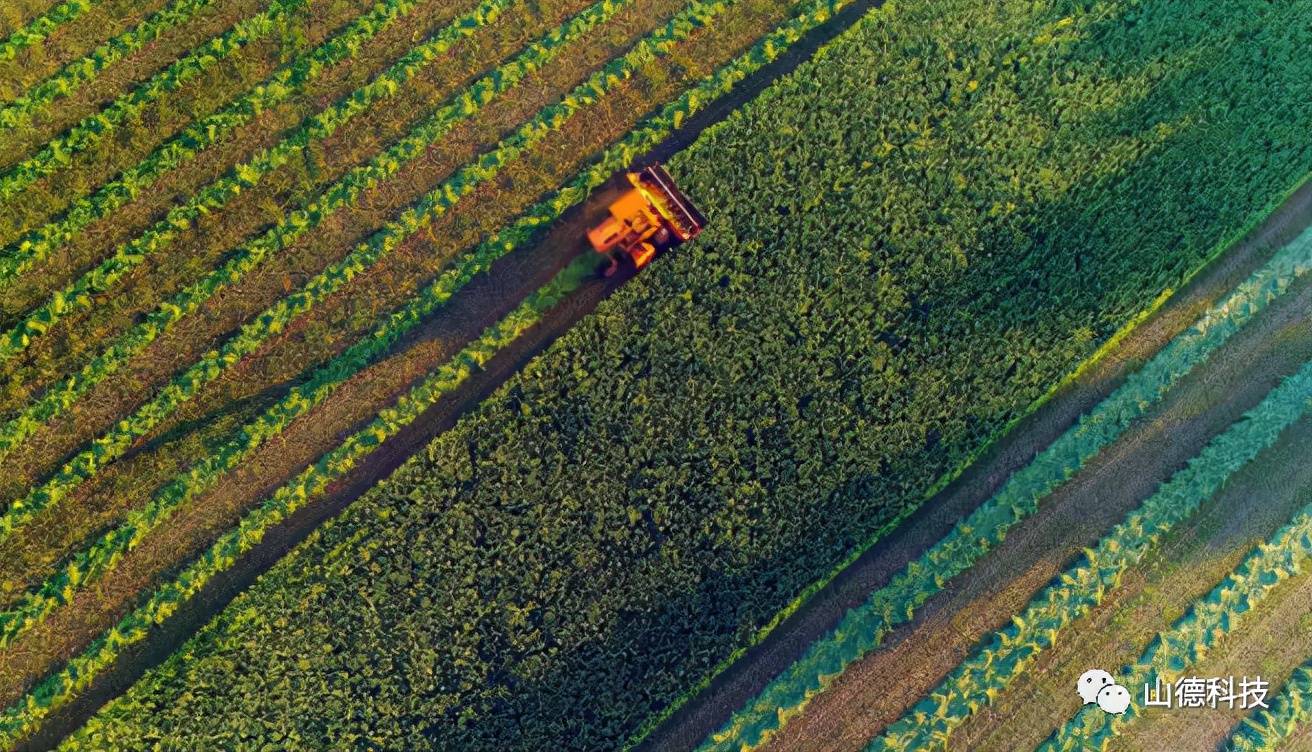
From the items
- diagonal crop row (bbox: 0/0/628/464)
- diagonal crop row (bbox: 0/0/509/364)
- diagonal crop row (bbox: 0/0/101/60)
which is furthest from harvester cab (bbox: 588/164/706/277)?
diagonal crop row (bbox: 0/0/101/60)

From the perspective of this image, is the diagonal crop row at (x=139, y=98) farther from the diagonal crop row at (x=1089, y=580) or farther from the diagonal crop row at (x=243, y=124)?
the diagonal crop row at (x=1089, y=580)

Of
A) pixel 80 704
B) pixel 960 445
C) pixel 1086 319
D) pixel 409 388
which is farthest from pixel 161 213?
pixel 1086 319

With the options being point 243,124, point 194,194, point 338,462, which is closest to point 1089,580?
point 338,462

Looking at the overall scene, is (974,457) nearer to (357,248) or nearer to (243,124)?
(357,248)

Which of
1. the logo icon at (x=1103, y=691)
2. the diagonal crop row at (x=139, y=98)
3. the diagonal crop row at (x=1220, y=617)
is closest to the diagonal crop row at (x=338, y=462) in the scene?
the diagonal crop row at (x=139, y=98)

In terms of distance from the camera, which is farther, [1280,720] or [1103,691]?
[1103,691]
